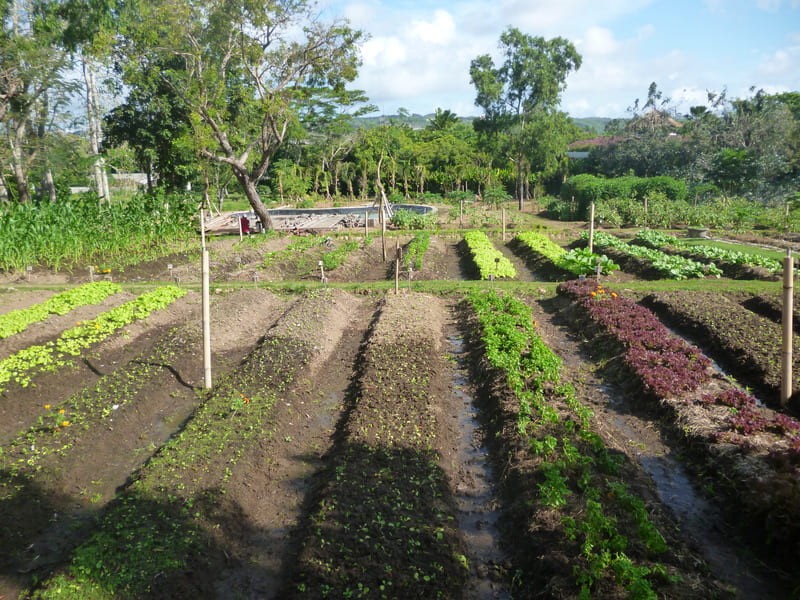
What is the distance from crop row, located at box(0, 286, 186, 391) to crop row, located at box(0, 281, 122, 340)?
2.34 feet

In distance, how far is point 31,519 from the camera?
629 cm

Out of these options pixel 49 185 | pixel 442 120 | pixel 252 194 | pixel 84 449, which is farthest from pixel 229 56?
pixel 442 120

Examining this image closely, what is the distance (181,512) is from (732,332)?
35.6 feet

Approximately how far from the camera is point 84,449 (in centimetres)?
768

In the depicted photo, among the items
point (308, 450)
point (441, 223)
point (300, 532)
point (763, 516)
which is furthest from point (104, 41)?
point (763, 516)

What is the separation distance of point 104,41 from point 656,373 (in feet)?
81.6

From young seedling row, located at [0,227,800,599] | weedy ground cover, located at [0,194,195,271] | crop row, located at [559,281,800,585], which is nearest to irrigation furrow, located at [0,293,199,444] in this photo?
young seedling row, located at [0,227,800,599]

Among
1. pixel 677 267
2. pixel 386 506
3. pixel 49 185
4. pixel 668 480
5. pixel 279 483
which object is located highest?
pixel 49 185

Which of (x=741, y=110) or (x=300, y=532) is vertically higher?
(x=741, y=110)

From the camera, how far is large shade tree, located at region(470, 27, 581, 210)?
154ft

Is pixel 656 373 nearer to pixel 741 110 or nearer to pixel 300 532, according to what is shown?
pixel 300 532

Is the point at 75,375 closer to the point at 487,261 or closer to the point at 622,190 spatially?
the point at 487,261

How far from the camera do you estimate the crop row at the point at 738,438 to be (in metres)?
5.61

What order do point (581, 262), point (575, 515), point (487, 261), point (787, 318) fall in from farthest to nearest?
point (487, 261) → point (581, 262) → point (787, 318) → point (575, 515)
